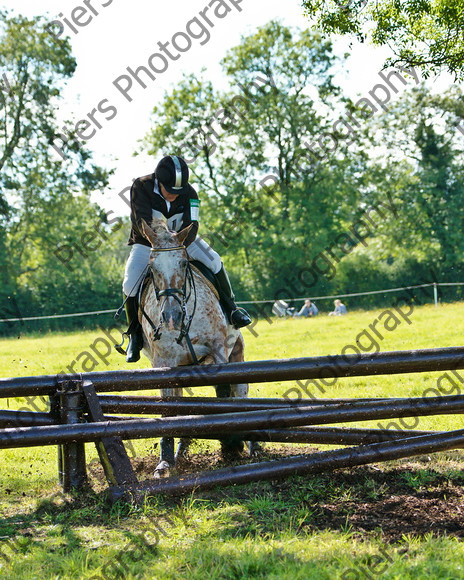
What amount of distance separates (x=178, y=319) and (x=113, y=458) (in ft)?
4.33

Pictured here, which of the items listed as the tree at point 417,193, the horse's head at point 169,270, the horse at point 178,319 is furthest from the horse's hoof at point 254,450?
the tree at point 417,193

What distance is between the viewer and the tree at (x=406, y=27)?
866 cm

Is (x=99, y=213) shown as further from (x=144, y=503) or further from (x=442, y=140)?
(x=144, y=503)

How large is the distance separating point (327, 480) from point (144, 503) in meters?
1.38

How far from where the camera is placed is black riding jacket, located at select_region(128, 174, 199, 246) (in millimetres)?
5664

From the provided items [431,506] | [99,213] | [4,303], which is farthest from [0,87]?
[431,506]

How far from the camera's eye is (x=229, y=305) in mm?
6281

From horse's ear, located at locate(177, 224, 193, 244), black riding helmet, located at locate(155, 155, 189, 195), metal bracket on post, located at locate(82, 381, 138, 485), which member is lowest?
metal bracket on post, located at locate(82, 381, 138, 485)

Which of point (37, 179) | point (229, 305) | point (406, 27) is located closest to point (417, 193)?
point (37, 179)

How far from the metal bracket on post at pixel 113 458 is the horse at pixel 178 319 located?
3.27 ft

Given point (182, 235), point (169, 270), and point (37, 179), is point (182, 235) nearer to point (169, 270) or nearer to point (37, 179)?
point (169, 270)

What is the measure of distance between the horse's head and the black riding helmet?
1.97 ft

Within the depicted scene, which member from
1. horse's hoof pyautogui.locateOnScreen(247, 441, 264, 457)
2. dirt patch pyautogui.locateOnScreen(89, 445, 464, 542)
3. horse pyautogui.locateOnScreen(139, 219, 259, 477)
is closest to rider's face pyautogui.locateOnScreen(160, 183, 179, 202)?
horse pyautogui.locateOnScreen(139, 219, 259, 477)

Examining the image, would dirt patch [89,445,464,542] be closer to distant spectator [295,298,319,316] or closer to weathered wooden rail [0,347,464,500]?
weathered wooden rail [0,347,464,500]
